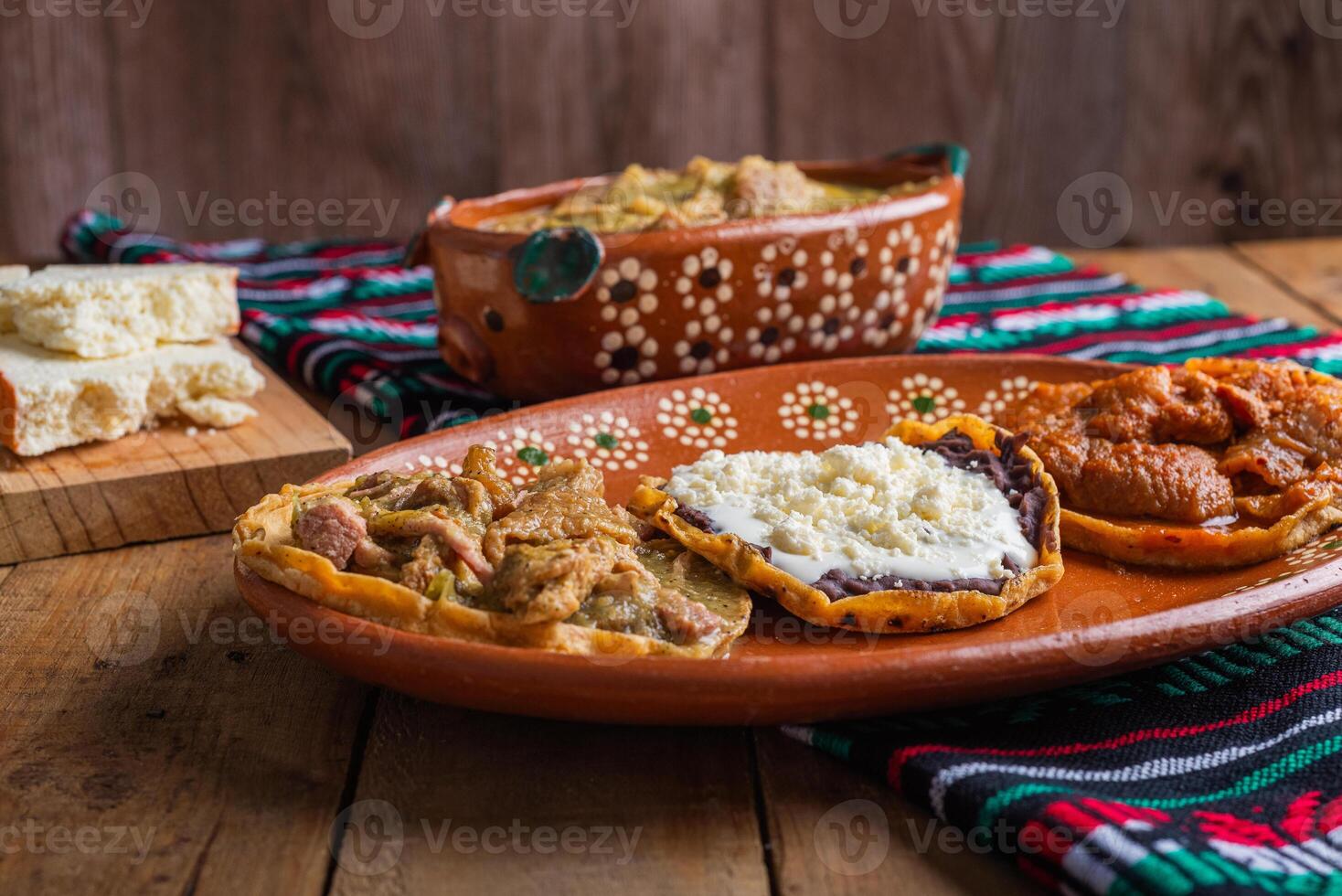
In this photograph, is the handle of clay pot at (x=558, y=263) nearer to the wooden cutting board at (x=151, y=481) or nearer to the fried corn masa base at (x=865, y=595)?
the wooden cutting board at (x=151, y=481)

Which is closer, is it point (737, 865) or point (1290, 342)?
point (737, 865)

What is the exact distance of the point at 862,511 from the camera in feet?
5.88

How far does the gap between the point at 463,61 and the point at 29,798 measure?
3.37 m

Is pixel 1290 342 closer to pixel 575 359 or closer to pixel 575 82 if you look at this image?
pixel 575 359

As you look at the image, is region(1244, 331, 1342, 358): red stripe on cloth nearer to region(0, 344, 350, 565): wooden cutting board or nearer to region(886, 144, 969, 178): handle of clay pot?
region(886, 144, 969, 178): handle of clay pot

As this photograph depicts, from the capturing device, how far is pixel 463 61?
4414 millimetres

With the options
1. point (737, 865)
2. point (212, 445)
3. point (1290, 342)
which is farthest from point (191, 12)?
point (737, 865)

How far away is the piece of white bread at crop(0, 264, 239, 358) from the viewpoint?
2.43 m

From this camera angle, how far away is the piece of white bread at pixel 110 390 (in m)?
2.30

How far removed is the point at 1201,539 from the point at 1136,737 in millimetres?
398

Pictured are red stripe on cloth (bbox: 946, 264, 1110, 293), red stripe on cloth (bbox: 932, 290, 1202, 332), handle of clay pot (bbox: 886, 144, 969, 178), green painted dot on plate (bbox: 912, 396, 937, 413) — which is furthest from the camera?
red stripe on cloth (bbox: 946, 264, 1110, 293)

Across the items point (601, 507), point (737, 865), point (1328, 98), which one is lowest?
point (737, 865)

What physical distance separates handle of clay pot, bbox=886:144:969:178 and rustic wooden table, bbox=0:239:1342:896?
172 centimetres

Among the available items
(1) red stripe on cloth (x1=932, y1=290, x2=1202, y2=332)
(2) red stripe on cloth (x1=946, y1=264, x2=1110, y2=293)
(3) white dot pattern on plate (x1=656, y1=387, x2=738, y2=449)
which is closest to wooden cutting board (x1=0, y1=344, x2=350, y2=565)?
(3) white dot pattern on plate (x1=656, y1=387, x2=738, y2=449)
